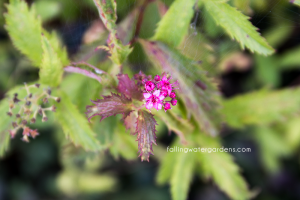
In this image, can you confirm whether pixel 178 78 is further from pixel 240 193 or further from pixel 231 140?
pixel 231 140

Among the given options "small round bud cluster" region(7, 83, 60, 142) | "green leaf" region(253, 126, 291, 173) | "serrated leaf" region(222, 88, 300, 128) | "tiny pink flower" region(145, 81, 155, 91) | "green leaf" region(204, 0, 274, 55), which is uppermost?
"green leaf" region(204, 0, 274, 55)

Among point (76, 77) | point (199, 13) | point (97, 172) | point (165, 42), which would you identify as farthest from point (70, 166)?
point (199, 13)

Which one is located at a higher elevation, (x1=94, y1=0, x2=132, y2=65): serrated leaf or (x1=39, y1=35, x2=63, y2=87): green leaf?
(x1=94, y1=0, x2=132, y2=65): serrated leaf

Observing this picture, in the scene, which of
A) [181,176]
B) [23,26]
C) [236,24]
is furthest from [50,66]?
[181,176]

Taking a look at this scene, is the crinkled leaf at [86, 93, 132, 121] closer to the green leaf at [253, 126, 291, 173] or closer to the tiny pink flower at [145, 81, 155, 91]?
the tiny pink flower at [145, 81, 155, 91]

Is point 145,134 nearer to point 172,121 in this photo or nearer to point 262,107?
point 172,121

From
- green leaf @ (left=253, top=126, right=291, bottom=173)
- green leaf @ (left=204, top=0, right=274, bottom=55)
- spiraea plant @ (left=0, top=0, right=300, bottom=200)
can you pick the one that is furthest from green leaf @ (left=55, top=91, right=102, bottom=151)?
green leaf @ (left=253, top=126, right=291, bottom=173)

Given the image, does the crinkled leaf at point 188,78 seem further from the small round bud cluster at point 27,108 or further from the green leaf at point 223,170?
the small round bud cluster at point 27,108

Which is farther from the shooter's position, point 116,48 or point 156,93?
point 116,48
